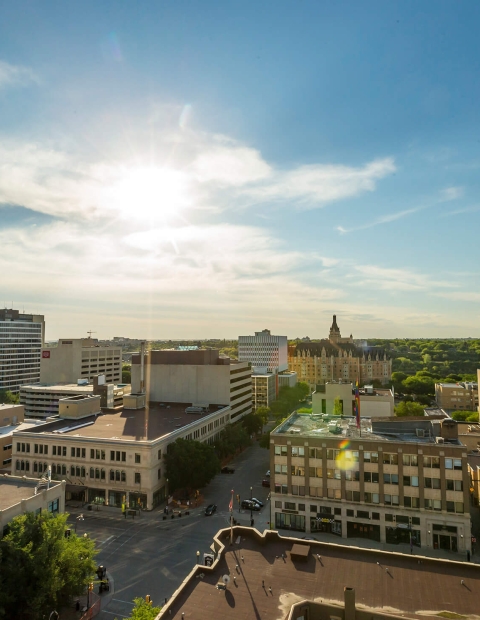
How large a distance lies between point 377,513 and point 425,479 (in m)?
8.40

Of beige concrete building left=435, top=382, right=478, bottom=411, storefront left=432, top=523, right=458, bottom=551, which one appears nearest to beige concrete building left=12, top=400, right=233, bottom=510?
storefront left=432, top=523, right=458, bottom=551

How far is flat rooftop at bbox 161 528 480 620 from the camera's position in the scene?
30125 millimetres

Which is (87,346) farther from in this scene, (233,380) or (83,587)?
(83,587)

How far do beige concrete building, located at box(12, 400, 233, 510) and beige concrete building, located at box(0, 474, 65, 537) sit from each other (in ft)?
65.8

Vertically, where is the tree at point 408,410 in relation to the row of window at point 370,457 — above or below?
below

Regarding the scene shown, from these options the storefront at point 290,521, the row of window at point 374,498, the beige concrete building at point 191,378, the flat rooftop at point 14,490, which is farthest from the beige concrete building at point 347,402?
the flat rooftop at point 14,490

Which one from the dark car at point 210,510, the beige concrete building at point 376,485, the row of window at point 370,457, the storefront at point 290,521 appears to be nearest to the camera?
the beige concrete building at point 376,485

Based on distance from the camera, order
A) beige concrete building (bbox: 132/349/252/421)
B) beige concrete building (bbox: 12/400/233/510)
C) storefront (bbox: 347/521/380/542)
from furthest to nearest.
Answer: beige concrete building (bbox: 132/349/252/421) → beige concrete building (bbox: 12/400/233/510) → storefront (bbox: 347/521/380/542)

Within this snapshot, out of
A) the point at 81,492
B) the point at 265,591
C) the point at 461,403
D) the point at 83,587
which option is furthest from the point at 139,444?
the point at 461,403

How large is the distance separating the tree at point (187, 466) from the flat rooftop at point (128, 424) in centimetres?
465

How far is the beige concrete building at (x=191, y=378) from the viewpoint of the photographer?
380 feet

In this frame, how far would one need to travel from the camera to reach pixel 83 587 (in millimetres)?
42781

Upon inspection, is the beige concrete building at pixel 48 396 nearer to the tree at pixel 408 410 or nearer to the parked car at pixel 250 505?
the parked car at pixel 250 505

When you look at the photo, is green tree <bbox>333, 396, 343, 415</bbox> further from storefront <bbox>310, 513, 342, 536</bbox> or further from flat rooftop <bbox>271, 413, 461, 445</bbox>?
storefront <bbox>310, 513, 342, 536</bbox>
